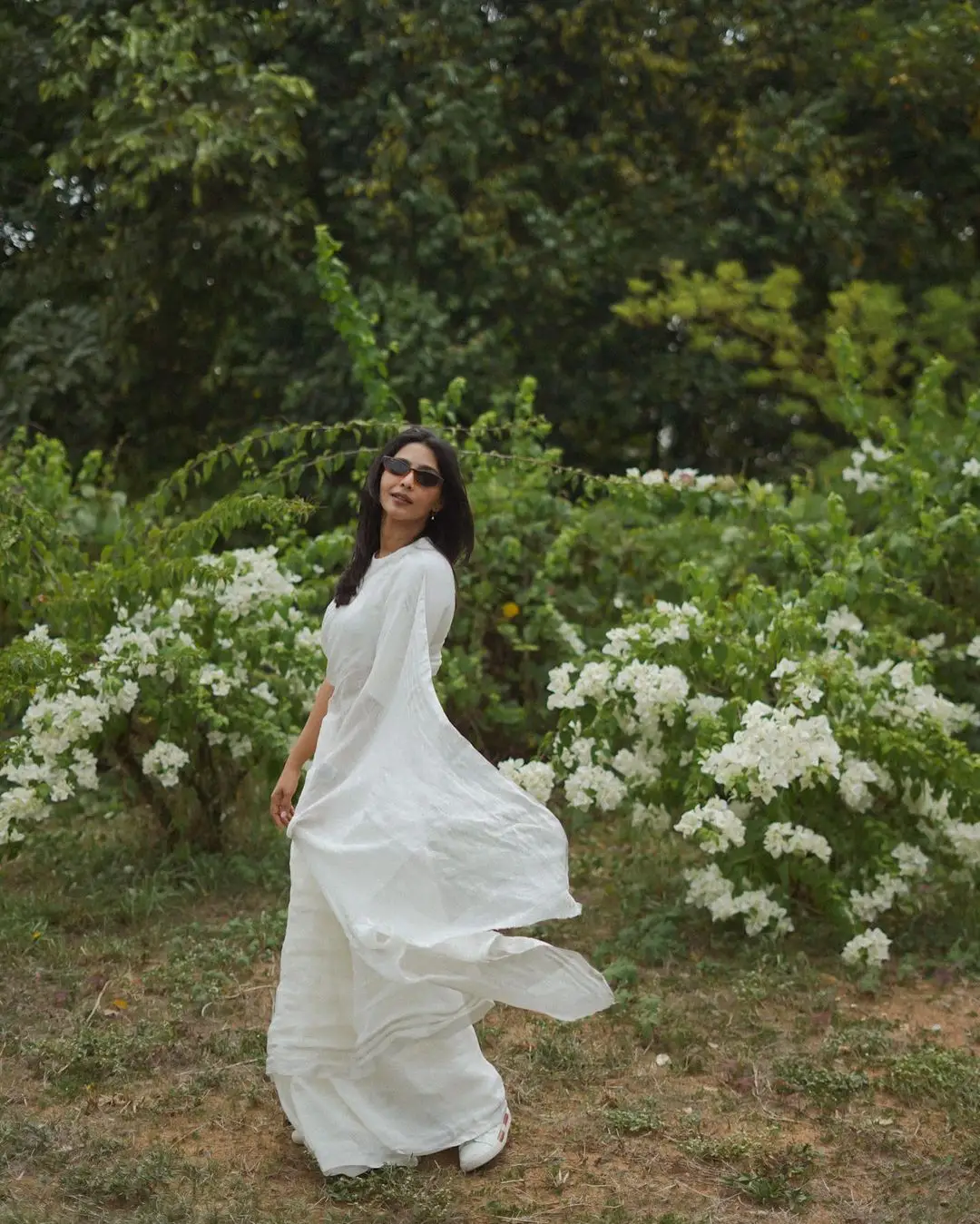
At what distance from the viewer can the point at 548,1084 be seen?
3795mm

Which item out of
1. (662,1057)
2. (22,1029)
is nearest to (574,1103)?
(662,1057)

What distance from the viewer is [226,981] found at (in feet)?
14.5

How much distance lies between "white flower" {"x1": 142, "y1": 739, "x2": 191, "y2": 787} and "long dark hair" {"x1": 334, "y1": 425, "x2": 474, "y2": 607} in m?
1.75

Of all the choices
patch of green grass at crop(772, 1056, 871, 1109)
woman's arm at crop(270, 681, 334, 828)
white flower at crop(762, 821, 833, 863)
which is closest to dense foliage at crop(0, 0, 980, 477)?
white flower at crop(762, 821, 833, 863)

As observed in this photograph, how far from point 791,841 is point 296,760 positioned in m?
1.75

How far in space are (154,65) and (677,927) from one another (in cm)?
603

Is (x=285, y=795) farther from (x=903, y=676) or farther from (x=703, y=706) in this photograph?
(x=903, y=676)

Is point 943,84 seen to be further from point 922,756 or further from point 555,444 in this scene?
point 922,756

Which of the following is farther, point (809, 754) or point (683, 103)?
point (683, 103)

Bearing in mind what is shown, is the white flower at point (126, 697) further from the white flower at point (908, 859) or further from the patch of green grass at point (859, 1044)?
the white flower at point (908, 859)

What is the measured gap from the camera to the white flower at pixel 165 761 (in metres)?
4.94

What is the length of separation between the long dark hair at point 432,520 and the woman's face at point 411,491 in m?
0.02

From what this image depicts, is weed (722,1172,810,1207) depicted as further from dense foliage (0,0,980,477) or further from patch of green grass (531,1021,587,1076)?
dense foliage (0,0,980,477)

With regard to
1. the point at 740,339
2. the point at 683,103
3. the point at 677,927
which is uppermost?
the point at 683,103
